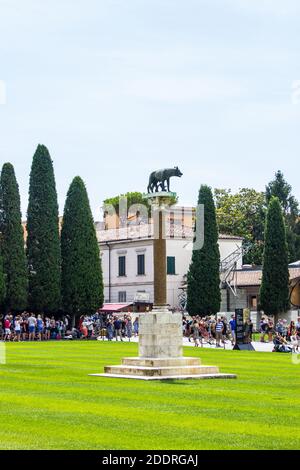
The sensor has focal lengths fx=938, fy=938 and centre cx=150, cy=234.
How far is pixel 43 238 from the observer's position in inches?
2518

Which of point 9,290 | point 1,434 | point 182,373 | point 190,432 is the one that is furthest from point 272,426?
point 9,290

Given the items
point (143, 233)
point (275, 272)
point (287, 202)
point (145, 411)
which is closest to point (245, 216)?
point (287, 202)

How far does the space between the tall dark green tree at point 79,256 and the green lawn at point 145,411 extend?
3704 centimetres

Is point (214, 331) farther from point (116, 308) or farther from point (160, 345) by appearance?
point (160, 345)

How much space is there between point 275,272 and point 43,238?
1634 cm

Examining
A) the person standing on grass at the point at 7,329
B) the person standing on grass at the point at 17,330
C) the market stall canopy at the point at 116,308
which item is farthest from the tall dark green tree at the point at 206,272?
the person standing on grass at the point at 7,329

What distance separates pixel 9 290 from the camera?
62.1 meters

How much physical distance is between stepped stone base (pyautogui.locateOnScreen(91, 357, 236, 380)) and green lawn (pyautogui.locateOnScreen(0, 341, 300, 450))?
0.81 meters

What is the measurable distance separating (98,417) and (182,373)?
9.97m

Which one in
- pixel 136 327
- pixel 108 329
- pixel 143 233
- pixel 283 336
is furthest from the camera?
pixel 143 233

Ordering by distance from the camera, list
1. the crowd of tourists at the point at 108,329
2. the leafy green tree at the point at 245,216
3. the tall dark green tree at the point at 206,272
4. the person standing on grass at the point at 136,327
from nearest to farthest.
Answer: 1. the crowd of tourists at the point at 108,329
2. the person standing on grass at the point at 136,327
3. the tall dark green tree at the point at 206,272
4. the leafy green tree at the point at 245,216

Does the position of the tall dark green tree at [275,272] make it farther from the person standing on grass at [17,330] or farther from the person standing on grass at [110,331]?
the person standing on grass at [17,330]

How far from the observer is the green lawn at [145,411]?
1351 centimetres

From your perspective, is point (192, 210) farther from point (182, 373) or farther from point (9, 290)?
point (182, 373)
